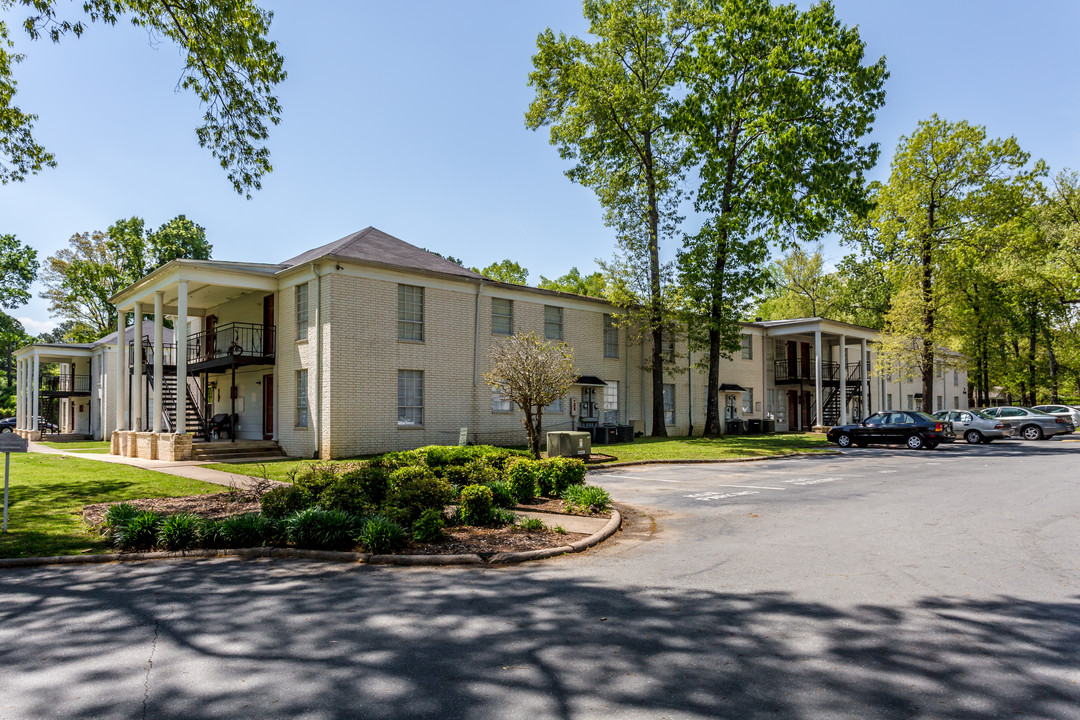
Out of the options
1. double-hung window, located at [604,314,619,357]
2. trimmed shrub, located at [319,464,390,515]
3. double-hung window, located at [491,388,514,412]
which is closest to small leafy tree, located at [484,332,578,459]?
double-hung window, located at [491,388,514,412]

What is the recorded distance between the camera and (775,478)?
52.5 ft

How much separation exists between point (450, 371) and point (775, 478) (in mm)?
12043

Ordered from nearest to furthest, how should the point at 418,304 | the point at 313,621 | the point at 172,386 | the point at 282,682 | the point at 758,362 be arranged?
the point at 282,682, the point at 313,621, the point at 418,304, the point at 172,386, the point at 758,362

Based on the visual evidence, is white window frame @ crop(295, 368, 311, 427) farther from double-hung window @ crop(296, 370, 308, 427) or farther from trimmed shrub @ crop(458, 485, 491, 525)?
trimmed shrub @ crop(458, 485, 491, 525)

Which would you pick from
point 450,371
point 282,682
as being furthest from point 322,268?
point 282,682

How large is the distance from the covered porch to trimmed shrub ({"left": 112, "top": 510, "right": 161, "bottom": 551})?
13.7 m

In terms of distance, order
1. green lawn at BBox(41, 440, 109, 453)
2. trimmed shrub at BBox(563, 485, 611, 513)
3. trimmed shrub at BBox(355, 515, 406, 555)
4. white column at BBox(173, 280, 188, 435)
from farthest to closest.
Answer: green lawn at BBox(41, 440, 109, 453)
white column at BBox(173, 280, 188, 435)
trimmed shrub at BBox(563, 485, 611, 513)
trimmed shrub at BBox(355, 515, 406, 555)

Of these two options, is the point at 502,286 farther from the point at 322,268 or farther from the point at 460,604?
the point at 460,604

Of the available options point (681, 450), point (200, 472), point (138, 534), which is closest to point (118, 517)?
point (138, 534)

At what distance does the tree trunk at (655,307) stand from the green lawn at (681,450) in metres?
1.42

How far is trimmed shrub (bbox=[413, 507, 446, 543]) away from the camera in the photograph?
26.8 feet

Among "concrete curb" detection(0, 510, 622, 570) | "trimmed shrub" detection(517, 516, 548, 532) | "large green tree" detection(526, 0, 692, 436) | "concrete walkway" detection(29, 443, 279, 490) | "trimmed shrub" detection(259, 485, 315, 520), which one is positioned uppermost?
"large green tree" detection(526, 0, 692, 436)

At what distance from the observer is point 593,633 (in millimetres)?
4965

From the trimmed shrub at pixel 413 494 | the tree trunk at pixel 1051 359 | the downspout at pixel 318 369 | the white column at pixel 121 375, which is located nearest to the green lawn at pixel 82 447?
the white column at pixel 121 375
